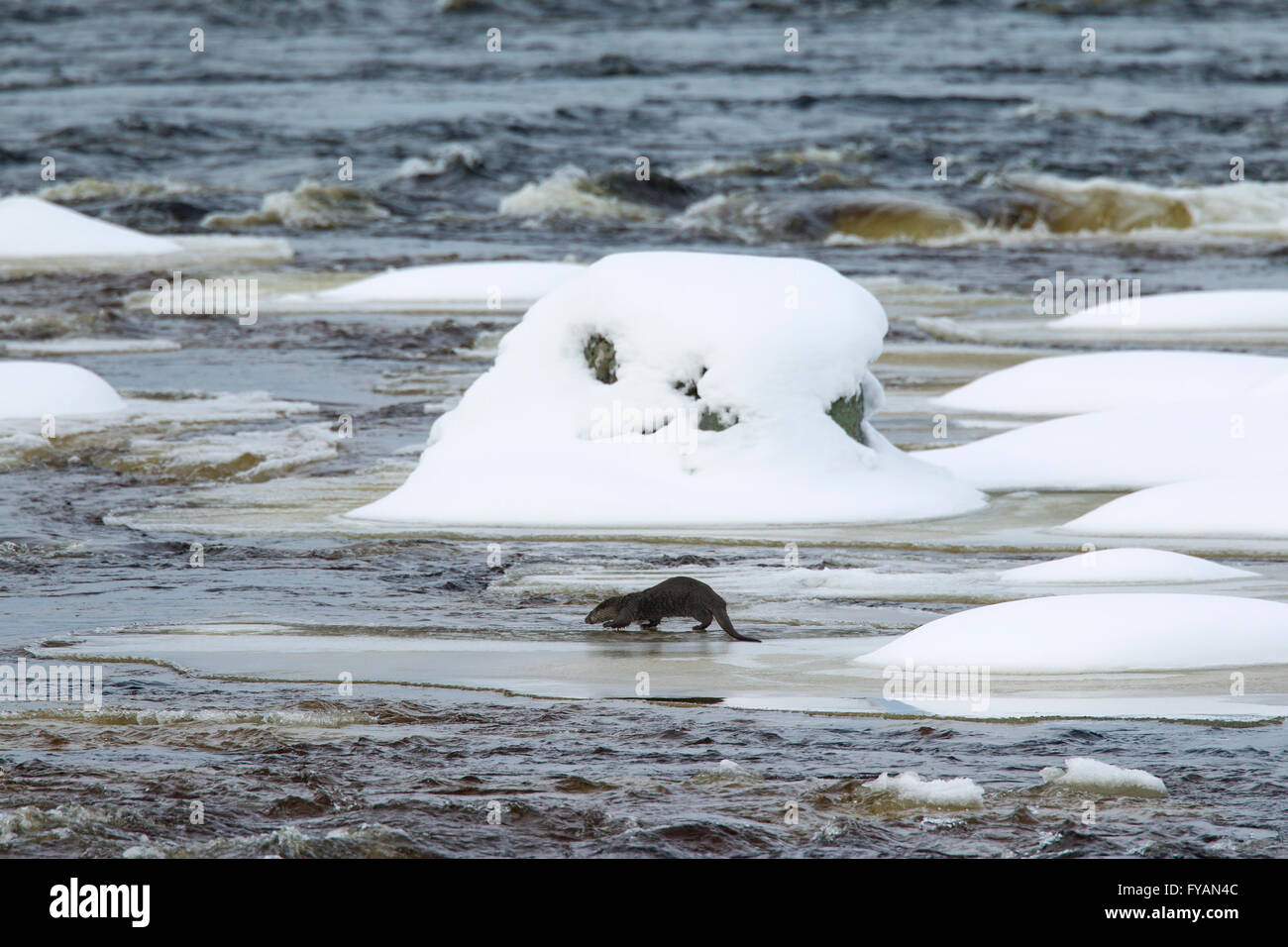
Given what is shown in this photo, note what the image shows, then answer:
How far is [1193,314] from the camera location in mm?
19188

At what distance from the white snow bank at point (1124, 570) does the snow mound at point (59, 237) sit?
61.7 ft

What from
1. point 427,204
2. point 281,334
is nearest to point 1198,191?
point 427,204

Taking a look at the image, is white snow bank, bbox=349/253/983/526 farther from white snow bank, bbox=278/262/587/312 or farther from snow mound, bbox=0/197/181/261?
snow mound, bbox=0/197/181/261

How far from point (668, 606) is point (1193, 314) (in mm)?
12656

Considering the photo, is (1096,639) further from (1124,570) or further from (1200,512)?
(1200,512)

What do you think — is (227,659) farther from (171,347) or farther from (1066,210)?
(1066,210)

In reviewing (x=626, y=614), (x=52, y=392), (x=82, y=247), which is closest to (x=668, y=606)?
(x=626, y=614)

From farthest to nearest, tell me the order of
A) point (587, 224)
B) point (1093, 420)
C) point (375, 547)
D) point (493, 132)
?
1. point (493, 132)
2. point (587, 224)
3. point (1093, 420)
4. point (375, 547)

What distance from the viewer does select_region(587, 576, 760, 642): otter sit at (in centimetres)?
779

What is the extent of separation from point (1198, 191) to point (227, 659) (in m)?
27.5

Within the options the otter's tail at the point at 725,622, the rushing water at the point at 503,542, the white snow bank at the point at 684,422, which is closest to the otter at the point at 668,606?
the otter's tail at the point at 725,622

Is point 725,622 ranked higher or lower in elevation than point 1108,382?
lower
